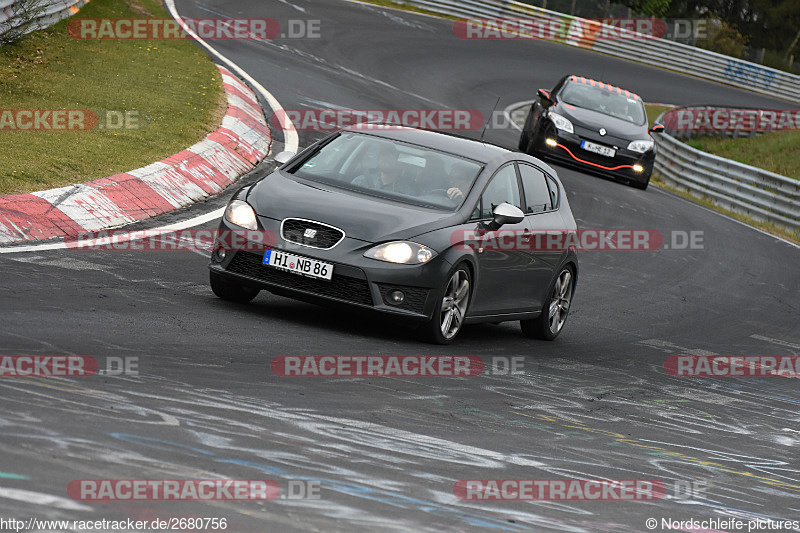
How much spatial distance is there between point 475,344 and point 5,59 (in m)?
10.6

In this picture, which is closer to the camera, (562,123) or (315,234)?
(315,234)

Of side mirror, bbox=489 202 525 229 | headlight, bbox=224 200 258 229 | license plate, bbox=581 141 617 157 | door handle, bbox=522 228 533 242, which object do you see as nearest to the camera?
headlight, bbox=224 200 258 229

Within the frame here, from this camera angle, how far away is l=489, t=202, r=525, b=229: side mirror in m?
9.78

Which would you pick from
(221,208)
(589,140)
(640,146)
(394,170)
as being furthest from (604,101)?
(394,170)

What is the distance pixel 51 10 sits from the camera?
22.3 m

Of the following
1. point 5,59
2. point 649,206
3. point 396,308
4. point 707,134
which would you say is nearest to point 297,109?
point 5,59

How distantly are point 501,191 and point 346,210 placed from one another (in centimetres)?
170

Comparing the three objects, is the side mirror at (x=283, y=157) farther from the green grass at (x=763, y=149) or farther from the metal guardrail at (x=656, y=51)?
the metal guardrail at (x=656, y=51)

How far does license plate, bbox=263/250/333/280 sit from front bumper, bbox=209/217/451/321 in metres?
0.03

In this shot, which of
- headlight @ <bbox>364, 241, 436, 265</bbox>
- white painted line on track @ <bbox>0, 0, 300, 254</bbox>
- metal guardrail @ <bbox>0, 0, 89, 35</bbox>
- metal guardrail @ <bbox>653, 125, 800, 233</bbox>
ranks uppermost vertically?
headlight @ <bbox>364, 241, 436, 265</bbox>

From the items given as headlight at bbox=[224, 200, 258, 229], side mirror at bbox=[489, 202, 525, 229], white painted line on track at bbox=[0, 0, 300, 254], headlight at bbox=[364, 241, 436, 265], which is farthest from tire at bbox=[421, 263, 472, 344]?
white painted line on track at bbox=[0, 0, 300, 254]

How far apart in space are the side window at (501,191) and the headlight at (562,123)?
12.3 metres

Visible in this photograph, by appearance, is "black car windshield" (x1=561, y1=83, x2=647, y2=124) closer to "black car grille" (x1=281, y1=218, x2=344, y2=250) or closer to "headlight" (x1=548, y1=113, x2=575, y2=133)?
"headlight" (x1=548, y1=113, x2=575, y2=133)

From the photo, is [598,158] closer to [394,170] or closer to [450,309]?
[394,170]
